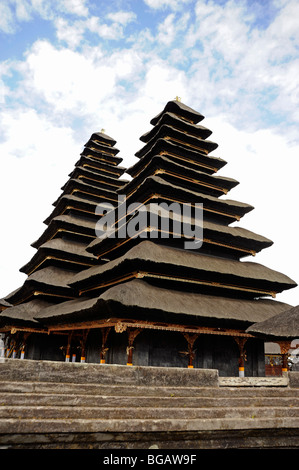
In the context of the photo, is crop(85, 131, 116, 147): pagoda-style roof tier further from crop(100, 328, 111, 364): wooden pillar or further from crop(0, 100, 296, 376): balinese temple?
crop(100, 328, 111, 364): wooden pillar

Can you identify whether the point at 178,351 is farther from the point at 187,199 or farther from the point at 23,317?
the point at 23,317

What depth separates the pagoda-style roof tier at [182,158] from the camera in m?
20.7

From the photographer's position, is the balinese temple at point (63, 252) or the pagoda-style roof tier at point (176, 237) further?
the balinese temple at point (63, 252)

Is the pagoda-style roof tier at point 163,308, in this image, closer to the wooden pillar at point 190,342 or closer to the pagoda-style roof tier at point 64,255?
the wooden pillar at point 190,342

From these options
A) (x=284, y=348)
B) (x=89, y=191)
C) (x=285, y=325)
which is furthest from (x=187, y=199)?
(x=89, y=191)

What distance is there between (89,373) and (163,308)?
25.7ft

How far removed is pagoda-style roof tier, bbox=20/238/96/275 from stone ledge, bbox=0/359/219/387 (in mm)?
18150

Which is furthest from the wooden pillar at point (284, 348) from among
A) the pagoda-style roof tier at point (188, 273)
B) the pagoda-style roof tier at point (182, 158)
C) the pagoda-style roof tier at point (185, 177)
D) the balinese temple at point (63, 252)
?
the pagoda-style roof tier at point (182, 158)

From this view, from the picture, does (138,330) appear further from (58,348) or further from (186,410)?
(58,348)

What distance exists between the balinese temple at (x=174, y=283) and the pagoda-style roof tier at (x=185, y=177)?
64mm

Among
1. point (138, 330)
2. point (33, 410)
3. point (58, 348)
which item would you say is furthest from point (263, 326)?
point (58, 348)

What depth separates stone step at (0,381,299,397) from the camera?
14.0 ft

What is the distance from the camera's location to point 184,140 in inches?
877

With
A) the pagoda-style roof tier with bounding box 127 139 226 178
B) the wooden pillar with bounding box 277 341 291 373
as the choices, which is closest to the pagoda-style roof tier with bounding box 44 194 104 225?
the pagoda-style roof tier with bounding box 127 139 226 178
